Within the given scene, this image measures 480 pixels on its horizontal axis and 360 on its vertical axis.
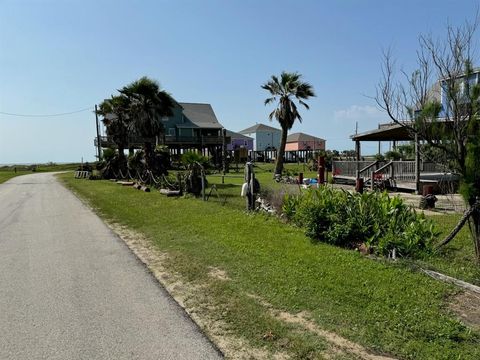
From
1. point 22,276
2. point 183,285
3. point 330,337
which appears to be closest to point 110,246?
point 22,276

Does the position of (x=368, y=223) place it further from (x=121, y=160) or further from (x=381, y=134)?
(x=121, y=160)

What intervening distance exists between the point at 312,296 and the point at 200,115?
194 feet

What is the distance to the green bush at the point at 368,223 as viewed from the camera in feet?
22.3

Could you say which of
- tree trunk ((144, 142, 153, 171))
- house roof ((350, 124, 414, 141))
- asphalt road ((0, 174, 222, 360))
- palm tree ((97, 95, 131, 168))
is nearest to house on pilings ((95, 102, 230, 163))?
palm tree ((97, 95, 131, 168))

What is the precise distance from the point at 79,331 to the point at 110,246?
15.0 ft

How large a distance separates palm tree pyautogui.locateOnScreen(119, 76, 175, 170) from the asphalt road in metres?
20.2

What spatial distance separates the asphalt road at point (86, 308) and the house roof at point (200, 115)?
169ft

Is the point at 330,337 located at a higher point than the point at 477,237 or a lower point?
lower

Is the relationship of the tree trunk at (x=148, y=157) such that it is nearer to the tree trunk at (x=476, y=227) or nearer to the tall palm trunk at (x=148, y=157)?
the tall palm trunk at (x=148, y=157)

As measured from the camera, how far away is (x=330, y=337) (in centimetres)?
401

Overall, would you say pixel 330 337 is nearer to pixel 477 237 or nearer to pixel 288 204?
pixel 477 237

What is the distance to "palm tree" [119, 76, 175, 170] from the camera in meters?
28.4

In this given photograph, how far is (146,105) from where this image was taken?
2889cm

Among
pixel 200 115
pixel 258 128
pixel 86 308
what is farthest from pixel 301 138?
pixel 86 308
